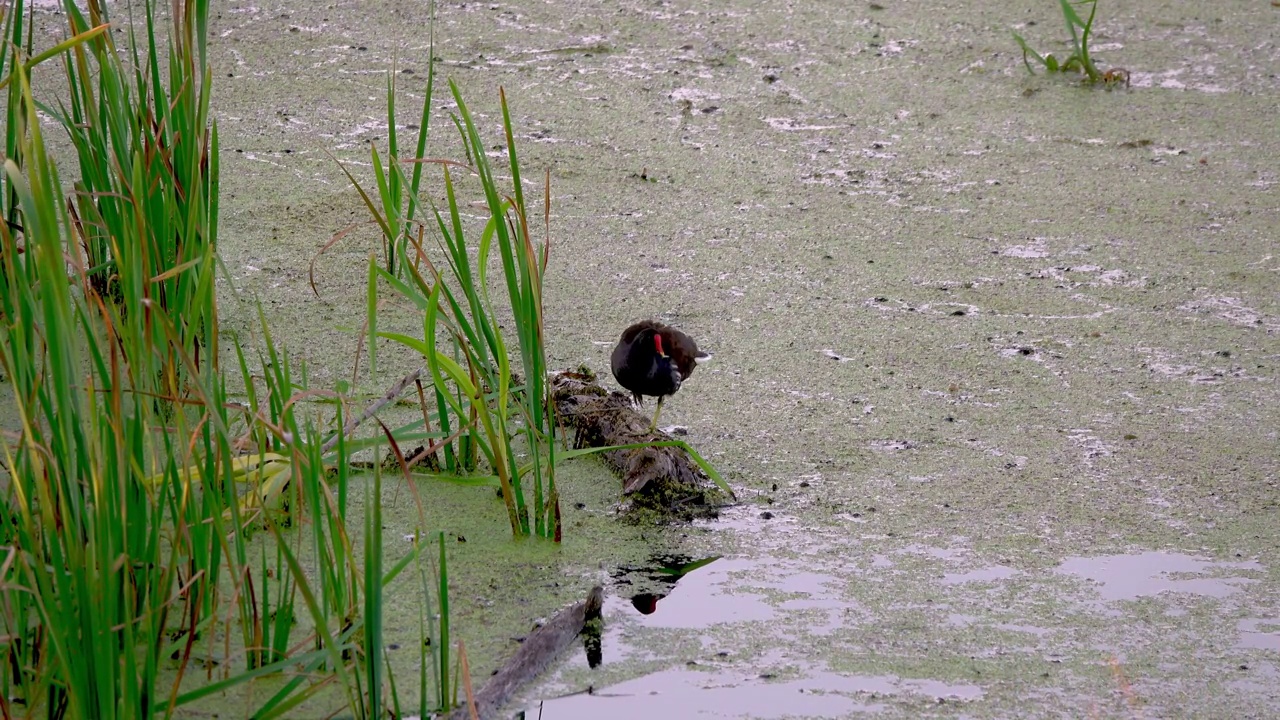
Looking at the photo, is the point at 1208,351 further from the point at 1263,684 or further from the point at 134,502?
the point at 134,502

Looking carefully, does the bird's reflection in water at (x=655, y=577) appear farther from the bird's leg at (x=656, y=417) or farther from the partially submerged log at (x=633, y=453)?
the bird's leg at (x=656, y=417)

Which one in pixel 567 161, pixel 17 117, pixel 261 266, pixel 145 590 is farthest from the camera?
pixel 567 161

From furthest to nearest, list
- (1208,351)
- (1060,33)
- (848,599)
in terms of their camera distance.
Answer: (1060,33) < (1208,351) < (848,599)

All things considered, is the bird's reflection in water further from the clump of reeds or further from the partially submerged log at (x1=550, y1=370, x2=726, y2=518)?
the clump of reeds

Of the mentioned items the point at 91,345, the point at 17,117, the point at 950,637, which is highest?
the point at 17,117

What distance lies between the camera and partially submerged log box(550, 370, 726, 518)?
2.19 meters

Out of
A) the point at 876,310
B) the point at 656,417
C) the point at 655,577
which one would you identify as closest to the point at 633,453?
the point at 656,417

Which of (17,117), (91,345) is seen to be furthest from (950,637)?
(17,117)

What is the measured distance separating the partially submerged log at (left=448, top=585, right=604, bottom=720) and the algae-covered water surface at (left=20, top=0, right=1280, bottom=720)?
4 cm

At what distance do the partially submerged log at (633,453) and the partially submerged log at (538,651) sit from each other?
0.30 metres

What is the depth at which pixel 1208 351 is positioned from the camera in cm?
266

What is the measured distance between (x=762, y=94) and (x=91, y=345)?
260cm

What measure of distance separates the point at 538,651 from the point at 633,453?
0.57 meters

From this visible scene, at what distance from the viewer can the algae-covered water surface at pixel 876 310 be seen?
186 cm
